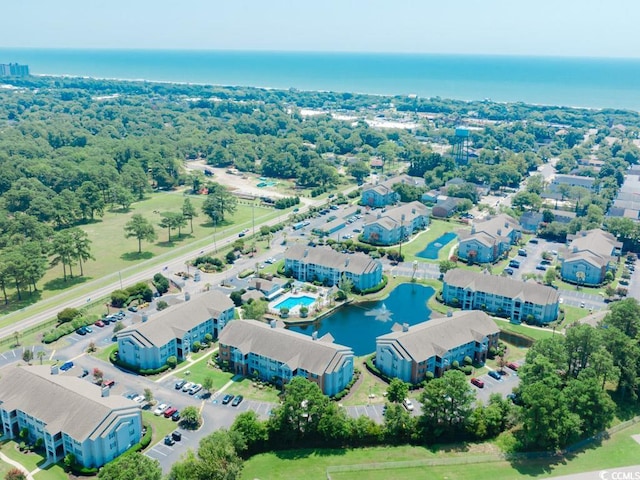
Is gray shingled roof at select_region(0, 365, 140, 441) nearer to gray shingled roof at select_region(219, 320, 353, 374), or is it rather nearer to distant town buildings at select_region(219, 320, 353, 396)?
distant town buildings at select_region(219, 320, 353, 396)

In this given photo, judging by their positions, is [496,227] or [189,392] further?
[496,227]

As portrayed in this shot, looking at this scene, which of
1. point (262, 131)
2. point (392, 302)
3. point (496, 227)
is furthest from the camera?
point (262, 131)

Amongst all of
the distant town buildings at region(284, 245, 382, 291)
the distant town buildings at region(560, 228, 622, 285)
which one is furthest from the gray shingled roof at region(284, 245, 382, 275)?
the distant town buildings at region(560, 228, 622, 285)

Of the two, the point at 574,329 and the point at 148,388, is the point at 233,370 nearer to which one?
the point at 148,388

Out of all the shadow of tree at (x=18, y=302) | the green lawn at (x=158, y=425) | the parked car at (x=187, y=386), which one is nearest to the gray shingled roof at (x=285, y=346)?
the parked car at (x=187, y=386)

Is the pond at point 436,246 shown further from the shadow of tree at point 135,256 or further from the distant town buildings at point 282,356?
the shadow of tree at point 135,256

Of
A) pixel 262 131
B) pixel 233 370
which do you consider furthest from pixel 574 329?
pixel 262 131

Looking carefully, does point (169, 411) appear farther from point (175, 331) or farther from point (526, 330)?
point (526, 330)
